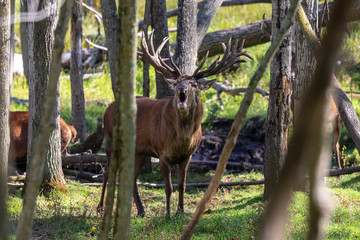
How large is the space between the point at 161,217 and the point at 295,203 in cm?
187

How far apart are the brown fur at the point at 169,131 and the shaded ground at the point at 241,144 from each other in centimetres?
351

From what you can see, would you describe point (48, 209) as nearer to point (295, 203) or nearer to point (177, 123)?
point (177, 123)

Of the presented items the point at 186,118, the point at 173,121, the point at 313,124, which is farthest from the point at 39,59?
the point at 313,124

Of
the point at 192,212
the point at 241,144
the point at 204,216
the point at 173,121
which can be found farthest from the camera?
the point at 241,144

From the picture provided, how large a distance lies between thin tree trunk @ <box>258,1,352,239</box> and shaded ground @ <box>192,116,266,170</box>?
9.01m

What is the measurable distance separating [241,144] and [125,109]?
28.9 feet

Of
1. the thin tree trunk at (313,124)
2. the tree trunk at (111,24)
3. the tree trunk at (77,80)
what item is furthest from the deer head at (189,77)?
the thin tree trunk at (313,124)

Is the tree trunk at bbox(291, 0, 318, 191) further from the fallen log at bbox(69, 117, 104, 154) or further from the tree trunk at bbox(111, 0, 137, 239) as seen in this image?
the tree trunk at bbox(111, 0, 137, 239)

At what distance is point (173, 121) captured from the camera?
694 cm

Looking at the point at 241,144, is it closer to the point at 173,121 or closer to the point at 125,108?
the point at 173,121

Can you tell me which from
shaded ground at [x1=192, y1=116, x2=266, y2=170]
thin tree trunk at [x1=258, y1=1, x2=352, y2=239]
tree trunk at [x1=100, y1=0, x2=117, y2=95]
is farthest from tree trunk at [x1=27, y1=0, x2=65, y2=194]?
thin tree trunk at [x1=258, y1=1, x2=352, y2=239]

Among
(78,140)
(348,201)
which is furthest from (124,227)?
(78,140)

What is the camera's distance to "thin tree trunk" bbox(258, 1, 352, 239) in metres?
1.39

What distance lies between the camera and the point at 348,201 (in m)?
7.08
